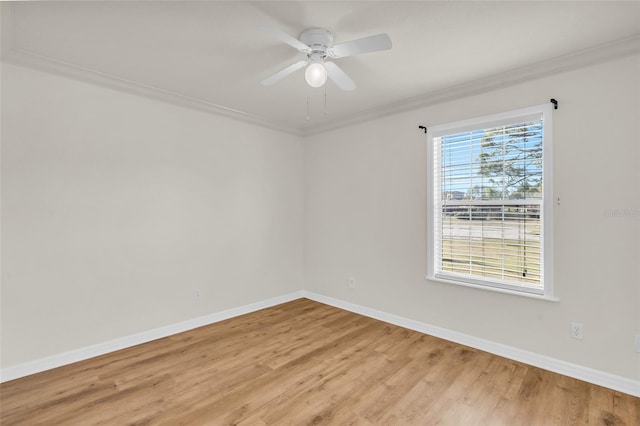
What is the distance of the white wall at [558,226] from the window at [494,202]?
0.10m

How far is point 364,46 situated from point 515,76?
5.39 ft

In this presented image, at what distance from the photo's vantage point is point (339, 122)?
412 cm

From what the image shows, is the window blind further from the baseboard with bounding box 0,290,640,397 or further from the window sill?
the baseboard with bounding box 0,290,640,397

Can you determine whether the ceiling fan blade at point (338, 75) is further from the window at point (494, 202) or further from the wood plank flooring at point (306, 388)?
the wood plank flooring at point (306, 388)

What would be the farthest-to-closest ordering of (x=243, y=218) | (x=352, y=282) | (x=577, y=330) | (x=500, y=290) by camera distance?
(x=352, y=282) < (x=243, y=218) < (x=500, y=290) < (x=577, y=330)

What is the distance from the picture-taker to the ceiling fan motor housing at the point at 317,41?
2.07 meters

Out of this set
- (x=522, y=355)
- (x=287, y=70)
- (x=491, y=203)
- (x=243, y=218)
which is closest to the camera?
(x=287, y=70)

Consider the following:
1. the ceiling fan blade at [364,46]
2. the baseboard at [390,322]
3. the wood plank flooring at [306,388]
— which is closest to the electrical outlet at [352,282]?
the baseboard at [390,322]

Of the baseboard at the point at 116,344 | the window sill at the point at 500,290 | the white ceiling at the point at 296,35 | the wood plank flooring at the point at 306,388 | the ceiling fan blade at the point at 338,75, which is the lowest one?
the wood plank flooring at the point at 306,388

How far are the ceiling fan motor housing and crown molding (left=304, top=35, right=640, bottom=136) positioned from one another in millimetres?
1501

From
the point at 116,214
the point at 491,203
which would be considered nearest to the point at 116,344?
the point at 116,214

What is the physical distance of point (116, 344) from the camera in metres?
2.90

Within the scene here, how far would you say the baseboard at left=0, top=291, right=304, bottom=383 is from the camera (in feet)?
7.98

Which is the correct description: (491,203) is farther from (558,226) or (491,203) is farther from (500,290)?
(500,290)
